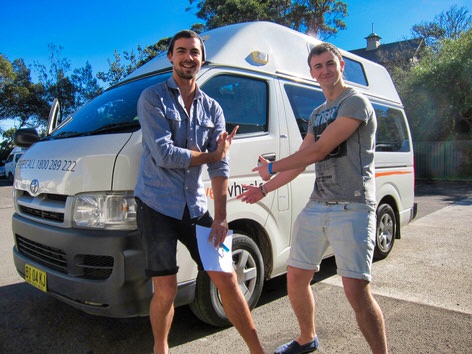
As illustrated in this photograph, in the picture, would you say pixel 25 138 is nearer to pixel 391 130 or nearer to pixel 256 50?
pixel 256 50

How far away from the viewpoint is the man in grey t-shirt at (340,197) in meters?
2.13

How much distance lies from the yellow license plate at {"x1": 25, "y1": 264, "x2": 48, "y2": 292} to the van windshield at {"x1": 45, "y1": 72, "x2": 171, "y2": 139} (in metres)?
1.03

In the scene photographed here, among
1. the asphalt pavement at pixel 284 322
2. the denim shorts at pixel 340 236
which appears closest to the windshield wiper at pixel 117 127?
the denim shorts at pixel 340 236

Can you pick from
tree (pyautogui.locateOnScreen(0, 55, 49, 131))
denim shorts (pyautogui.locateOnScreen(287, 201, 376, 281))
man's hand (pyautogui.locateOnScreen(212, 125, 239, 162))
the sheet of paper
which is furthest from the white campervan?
tree (pyautogui.locateOnScreen(0, 55, 49, 131))

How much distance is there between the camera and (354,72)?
15.4 ft

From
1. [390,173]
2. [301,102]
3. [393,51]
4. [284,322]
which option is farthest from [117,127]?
[393,51]

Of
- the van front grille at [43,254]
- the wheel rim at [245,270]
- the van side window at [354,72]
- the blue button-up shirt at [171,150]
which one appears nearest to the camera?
the blue button-up shirt at [171,150]

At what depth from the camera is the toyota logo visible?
9.08 ft

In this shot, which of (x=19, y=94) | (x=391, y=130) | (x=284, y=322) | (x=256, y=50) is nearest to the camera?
(x=284, y=322)

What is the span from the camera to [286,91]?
11.8 ft

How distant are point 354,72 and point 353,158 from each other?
112 inches

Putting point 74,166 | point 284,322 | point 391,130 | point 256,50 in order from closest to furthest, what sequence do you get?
point 74,166
point 284,322
point 256,50
point 391,130

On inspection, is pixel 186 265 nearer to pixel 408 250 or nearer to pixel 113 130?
pixel 113 130

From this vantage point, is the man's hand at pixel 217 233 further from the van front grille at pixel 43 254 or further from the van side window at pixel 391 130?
the van side window at pixel 391 130
